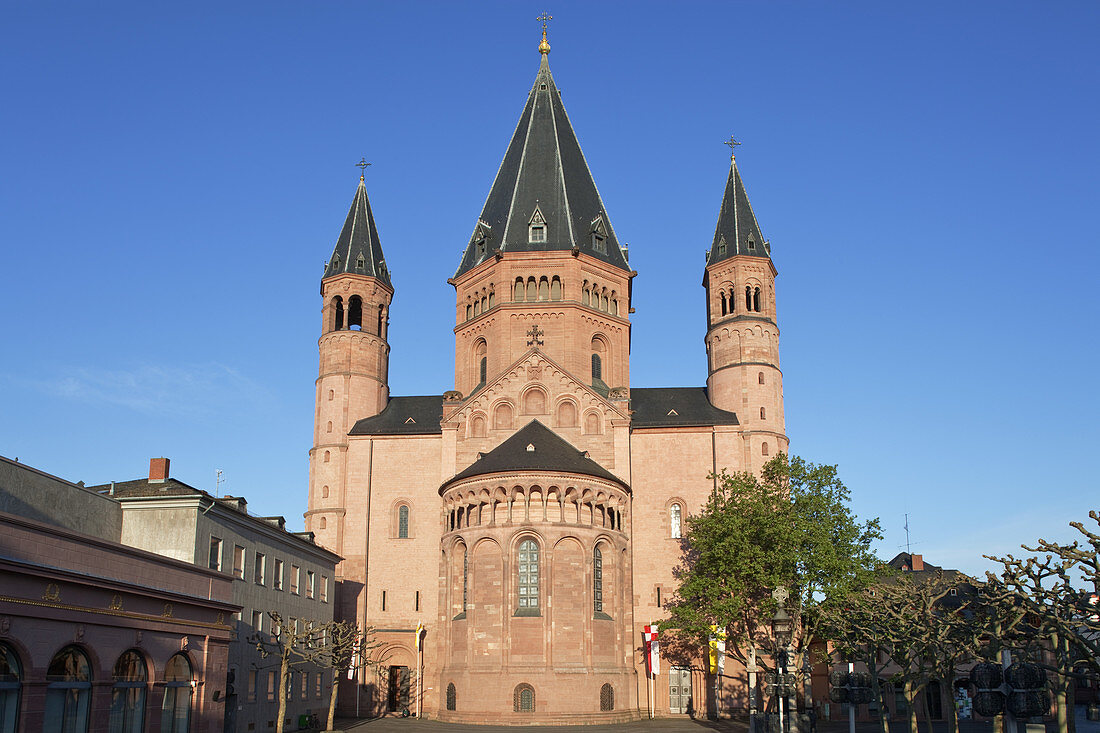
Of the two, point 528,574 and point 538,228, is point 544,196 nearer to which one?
point 538,228

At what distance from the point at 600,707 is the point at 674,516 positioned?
1318cm

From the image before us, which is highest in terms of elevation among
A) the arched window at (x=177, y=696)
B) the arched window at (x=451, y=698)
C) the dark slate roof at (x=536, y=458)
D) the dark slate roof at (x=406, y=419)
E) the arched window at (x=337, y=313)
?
the arched window at (x=337, y=313)

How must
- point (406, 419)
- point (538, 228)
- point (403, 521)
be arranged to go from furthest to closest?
1. point (538, 228)
2. point (406, 419)
3. point (403, 521)

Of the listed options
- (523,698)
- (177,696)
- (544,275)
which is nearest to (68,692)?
(177,696)

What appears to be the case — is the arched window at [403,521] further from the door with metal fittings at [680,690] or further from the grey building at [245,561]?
the door with metal fittings at [680,690]

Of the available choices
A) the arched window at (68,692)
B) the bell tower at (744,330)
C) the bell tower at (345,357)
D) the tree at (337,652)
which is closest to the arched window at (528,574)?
the tree at (337,652)

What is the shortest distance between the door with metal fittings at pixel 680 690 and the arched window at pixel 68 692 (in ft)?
120

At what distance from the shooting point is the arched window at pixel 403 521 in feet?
200

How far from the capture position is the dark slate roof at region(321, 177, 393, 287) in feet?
222

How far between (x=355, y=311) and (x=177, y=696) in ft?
129

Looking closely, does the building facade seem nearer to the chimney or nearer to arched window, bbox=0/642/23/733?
arched window, bbox=0/642/23/733

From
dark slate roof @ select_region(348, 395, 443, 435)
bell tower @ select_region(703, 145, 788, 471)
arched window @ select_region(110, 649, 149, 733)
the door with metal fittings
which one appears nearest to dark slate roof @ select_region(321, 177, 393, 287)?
dark slate roof @ select_region(348, 395, 443, 435)

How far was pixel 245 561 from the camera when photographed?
41.7 meters

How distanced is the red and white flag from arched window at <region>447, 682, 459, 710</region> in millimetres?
10629
